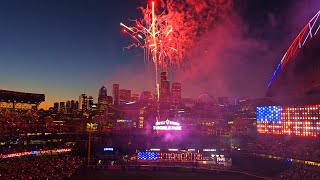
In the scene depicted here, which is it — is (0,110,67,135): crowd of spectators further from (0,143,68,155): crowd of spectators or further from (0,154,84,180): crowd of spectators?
(0,154,84,180): crowd of spectators

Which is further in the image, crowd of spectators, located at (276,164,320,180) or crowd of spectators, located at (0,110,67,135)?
crowd of spectators, located at (0,110,67,135)

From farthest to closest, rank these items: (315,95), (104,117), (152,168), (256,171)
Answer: (104,117), (152,168), (256,171), (315,95)

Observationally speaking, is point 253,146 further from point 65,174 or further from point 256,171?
point 65,174

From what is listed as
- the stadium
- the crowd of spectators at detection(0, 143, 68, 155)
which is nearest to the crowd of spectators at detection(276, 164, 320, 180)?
the stadium

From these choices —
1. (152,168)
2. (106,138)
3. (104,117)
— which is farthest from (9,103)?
(104,117)

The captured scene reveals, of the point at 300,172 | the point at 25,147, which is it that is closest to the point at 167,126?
the point at 25,147

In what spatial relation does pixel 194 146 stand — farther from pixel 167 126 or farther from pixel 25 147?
pixel 25 147
